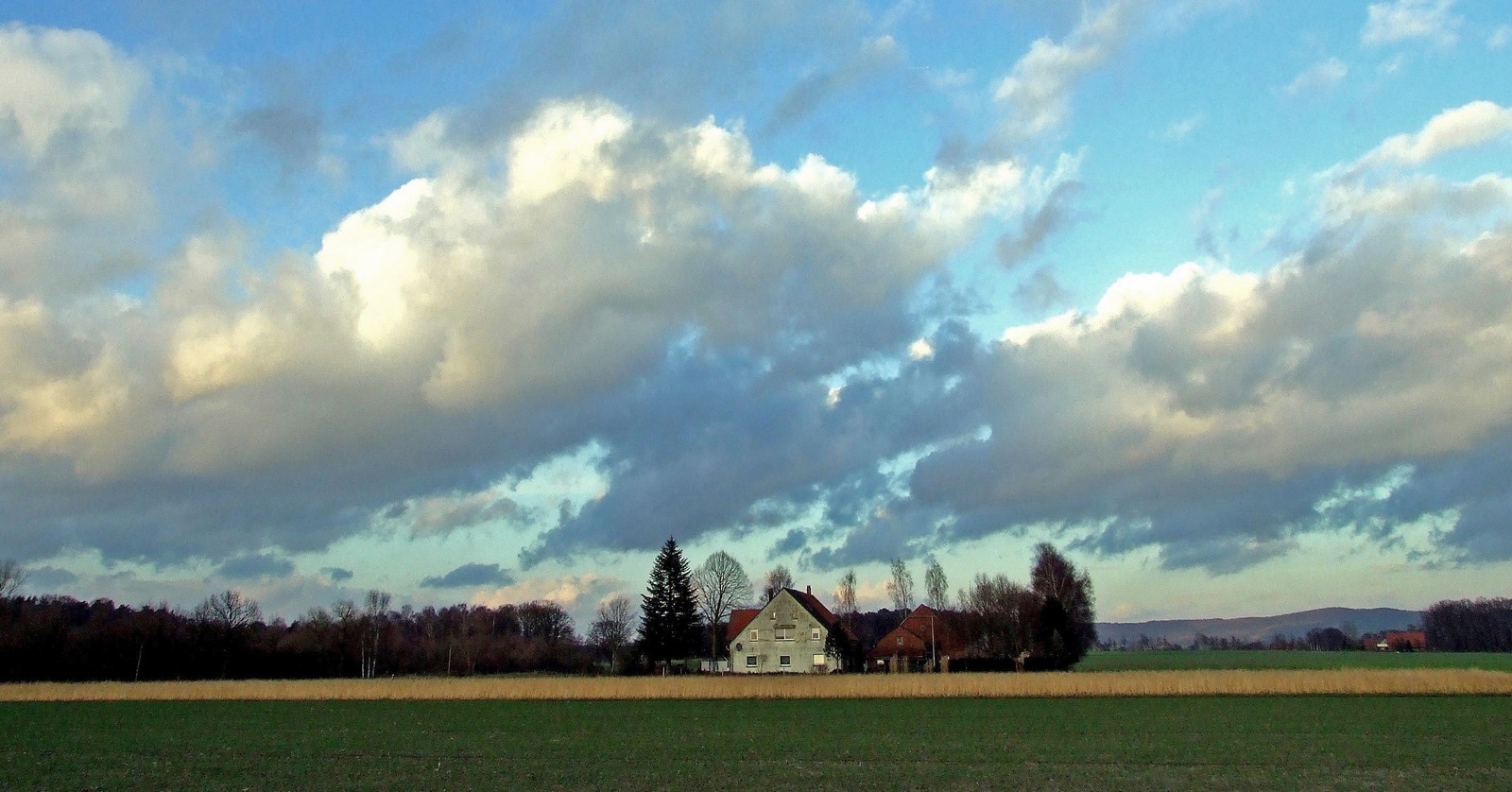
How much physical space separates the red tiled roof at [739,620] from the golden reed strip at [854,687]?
44.4m

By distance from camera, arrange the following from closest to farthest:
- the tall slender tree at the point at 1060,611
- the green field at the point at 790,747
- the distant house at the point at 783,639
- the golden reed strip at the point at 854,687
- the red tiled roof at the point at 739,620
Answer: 1. the green field at the point at 790,747
2. the golden reed strip at the point at 854,687
3. the tall slender tree at the point at 1060,611
4. the distant house at the point at 783,639
5. the red tiled roof at the point at 739,620

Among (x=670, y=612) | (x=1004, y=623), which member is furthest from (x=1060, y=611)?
(x=670, y=612)

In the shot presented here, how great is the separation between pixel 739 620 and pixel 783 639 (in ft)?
30.7

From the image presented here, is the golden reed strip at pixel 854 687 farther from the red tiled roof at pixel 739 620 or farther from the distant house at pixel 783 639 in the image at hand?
the red tiled roof at pixel 739 620

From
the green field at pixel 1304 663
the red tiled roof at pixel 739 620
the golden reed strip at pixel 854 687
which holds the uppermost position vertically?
the red tiled roof at pixel 739 620

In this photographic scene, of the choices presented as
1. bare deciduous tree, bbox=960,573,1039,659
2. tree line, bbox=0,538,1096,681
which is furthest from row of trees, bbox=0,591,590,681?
bare deciduous tree, bbox=960,573,1039,659

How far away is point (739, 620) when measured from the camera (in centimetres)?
Answer: 10656

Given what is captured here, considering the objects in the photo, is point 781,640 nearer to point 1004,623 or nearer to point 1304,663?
point 1004,623

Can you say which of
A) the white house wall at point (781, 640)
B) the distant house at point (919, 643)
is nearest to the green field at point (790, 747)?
the white house wall at point (781, 640)

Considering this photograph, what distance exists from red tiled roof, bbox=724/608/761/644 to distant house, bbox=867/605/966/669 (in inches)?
480

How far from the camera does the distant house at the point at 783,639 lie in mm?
96938

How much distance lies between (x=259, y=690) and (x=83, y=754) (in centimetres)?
3332

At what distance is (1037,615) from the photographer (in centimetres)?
8475

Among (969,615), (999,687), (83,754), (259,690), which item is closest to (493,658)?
(969,615)
